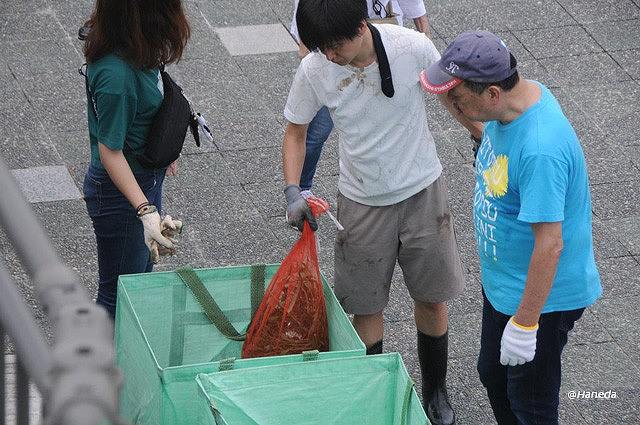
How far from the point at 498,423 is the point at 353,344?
0.72 metres

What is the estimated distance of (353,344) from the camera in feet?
12.4

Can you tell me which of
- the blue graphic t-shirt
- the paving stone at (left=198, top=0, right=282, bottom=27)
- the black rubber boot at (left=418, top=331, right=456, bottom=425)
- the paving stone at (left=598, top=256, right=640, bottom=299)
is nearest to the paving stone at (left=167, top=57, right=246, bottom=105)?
the paving stone at (left=198, top=0, right=282, bottom=27)

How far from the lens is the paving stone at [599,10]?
773 centimetres

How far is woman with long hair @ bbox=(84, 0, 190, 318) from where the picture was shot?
146 inches

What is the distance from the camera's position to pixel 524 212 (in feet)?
10.9

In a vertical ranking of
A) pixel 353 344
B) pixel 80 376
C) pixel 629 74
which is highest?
pixel 80 376

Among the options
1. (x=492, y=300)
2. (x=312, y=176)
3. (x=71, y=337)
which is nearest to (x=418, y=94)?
(x=492, y=300)

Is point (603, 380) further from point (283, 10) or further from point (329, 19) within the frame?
point (283, 10)

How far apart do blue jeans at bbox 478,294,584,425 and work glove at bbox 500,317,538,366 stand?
0.40 feet

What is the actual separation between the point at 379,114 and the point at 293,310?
27.8 inches

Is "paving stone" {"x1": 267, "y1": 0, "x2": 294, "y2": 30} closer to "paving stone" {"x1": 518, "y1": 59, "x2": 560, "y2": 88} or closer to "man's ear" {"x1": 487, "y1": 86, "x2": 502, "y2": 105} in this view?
"paving stone" {"x1": 518, "y1": 59, "x2": 560, "y2": 88}

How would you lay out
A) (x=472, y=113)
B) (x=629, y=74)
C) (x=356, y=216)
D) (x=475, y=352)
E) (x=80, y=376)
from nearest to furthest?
(x=80, y=376)
(x=472, y=113)
(x=356, y=216)
(x=475, y=352)
(x=629, y=74)

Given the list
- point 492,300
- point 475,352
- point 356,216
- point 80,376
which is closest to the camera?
point 80,376

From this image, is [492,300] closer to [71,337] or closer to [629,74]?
[71,337]
